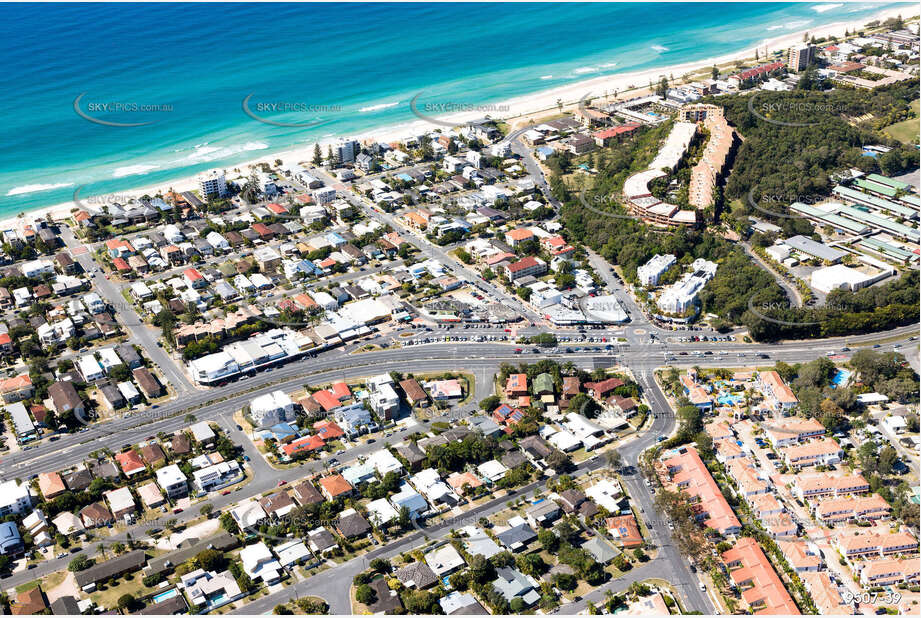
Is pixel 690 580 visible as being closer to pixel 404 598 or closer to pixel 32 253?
pixel 404 598

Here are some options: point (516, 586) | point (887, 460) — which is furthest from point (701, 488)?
point (516, 586)

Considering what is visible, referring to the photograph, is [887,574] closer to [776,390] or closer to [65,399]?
[776,390]

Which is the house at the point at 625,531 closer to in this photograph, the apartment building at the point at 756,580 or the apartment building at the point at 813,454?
the apartment building at the point at 756,580

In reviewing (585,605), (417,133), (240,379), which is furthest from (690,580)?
(417,133)

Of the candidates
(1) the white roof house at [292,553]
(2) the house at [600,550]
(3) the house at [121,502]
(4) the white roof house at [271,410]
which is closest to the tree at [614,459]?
(2) the house at [600,550]

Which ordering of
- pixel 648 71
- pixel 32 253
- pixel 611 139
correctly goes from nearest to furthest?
pixel 32 253
pixel 611 139
pixel 648 71

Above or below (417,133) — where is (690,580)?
below
